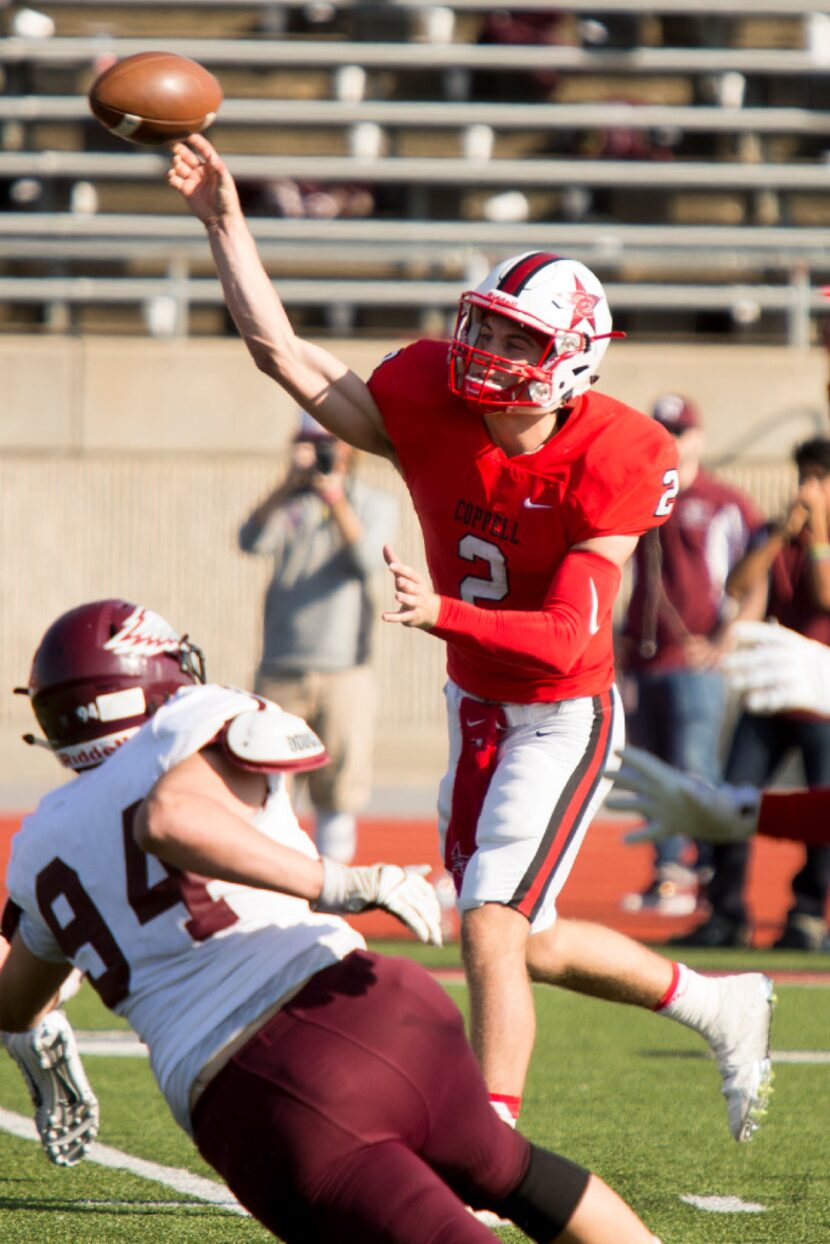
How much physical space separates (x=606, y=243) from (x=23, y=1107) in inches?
398

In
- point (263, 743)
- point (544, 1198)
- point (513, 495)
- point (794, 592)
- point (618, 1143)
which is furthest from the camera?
point (794, 592)

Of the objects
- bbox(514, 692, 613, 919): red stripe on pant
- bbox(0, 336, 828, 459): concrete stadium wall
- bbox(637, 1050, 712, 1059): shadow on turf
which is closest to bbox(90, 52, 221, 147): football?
bbox(514, 692, 613, 919): red stripe on pant

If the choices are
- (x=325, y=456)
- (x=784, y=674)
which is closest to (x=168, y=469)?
(x=325, y=456)

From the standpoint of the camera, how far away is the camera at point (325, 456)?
7.60 metres

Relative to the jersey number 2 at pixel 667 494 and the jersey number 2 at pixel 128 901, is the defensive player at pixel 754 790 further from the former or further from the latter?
the jersey number 2 at pixel 128 901

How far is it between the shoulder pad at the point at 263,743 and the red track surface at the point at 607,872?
196 inches

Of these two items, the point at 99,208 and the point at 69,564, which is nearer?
the point at 69,564

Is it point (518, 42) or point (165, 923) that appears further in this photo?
point (518, 42)

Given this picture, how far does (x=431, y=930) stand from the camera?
2.66 m

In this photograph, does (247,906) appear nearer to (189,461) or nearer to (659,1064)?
(659,1064)

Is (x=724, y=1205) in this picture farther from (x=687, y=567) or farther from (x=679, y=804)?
(x=687, y=567)

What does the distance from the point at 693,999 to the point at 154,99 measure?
2243mm

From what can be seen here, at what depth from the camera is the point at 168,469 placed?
40.9 ft

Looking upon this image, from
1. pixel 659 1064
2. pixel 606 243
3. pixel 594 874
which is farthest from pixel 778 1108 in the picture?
pixel 606 243
